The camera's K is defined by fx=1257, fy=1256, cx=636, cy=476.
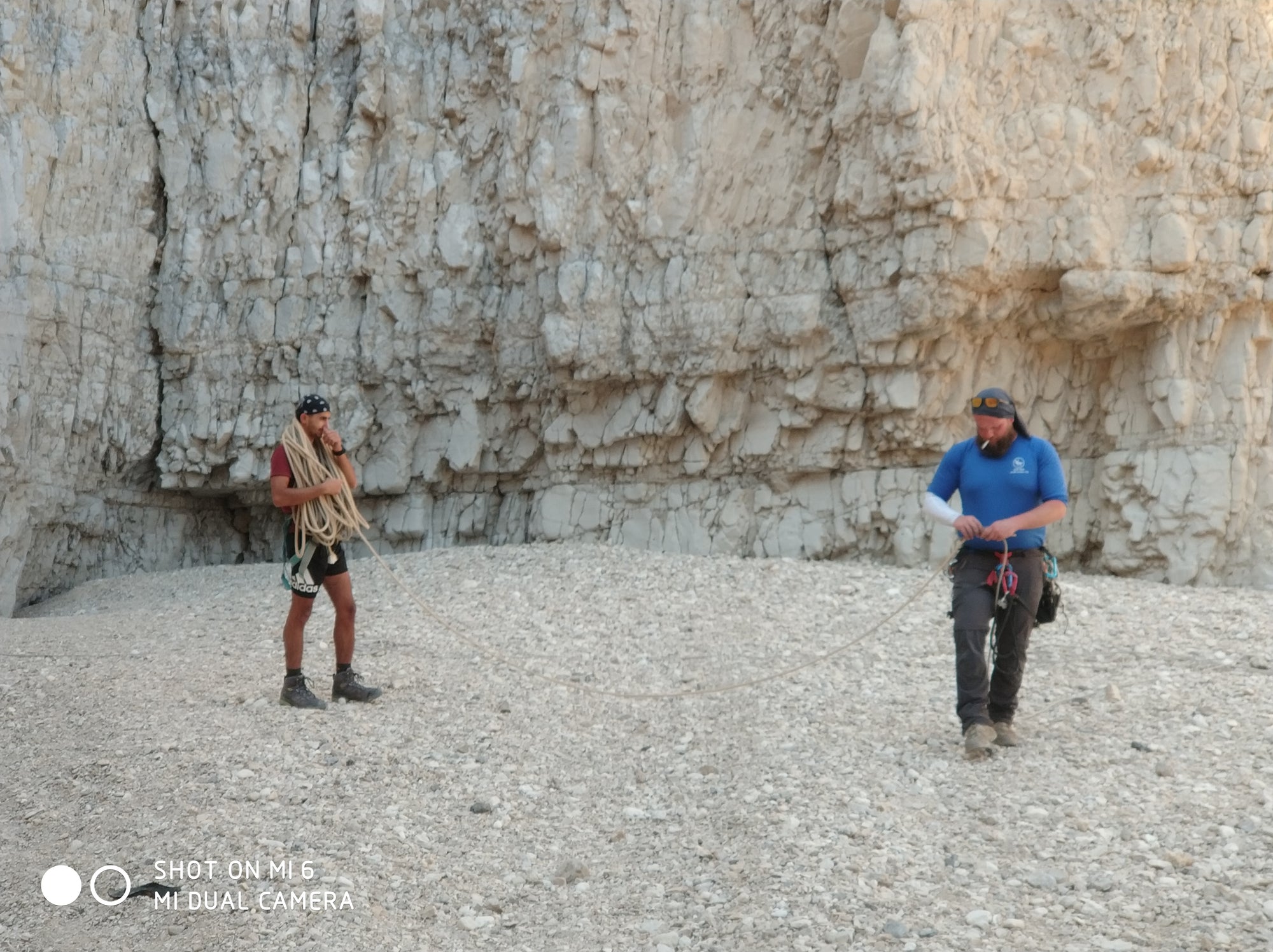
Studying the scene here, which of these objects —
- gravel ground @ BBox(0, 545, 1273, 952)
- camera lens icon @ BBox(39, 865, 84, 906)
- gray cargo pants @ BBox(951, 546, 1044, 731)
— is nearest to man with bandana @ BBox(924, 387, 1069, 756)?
gray cargo pants @ BBox(951, 546, 1044, 731)

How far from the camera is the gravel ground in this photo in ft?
14.6

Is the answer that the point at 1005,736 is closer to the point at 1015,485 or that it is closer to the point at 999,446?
the point at 1015,485

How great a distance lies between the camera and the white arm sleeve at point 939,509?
20.0 ft

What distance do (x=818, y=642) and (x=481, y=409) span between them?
745cm

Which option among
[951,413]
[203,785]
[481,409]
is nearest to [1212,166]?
[951,413]

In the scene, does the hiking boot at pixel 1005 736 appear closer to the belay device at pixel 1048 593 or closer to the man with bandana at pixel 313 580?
the belay device at pixel 1048 593

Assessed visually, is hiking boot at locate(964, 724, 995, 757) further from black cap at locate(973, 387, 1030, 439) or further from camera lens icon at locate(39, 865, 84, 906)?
camera lens icon at locate(39, 865, 84, 906)

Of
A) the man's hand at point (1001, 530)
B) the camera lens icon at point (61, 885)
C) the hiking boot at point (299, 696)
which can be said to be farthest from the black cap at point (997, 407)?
the camera lens icon at point (61, 885)

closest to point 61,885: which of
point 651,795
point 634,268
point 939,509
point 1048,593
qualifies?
point 651,795

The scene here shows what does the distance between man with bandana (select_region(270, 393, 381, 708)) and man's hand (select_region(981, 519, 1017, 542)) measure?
3443 mm

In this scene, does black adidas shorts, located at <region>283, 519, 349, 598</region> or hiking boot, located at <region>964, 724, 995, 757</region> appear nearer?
hiking boot, located at <region>964, 724, 995, 757</region>

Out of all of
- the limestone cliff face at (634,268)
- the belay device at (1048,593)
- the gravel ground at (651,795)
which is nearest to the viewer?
the gravel ground at (651,795)

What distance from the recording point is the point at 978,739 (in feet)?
19.6

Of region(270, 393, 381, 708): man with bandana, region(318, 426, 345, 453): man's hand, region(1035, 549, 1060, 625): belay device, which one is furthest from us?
region(318, 426, 345, 453): man's hand
